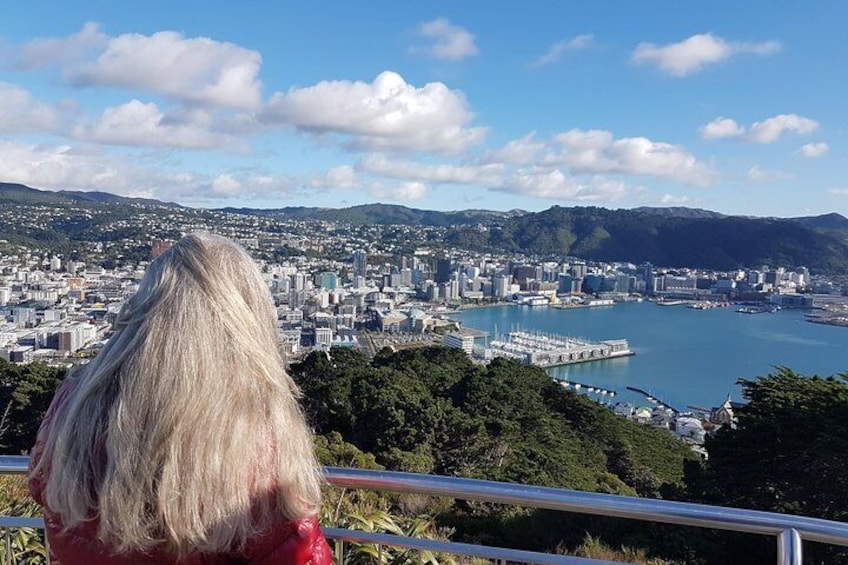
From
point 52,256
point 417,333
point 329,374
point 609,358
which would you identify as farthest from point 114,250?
point 609,358

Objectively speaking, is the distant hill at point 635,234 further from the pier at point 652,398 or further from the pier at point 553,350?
the pier at point 652,398

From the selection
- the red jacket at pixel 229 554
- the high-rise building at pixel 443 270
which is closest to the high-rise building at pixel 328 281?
the high-rise building at pixel 443 270

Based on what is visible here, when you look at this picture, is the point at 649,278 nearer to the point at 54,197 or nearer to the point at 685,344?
the point at 685,344

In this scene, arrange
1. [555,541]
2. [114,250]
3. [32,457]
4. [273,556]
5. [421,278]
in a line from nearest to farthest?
1. [273,556]
2. [32,457]
3. [555,541]
4. [114,250]
5. [421,278]

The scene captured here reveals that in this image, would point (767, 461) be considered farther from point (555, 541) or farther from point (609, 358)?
point (609, 358)

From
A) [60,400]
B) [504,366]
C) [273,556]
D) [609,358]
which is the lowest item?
[609,358]

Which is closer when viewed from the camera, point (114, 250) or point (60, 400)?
point (60, 400)

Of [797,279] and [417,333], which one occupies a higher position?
[797,279]

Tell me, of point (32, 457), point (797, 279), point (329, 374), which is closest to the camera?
point (32, 457)
